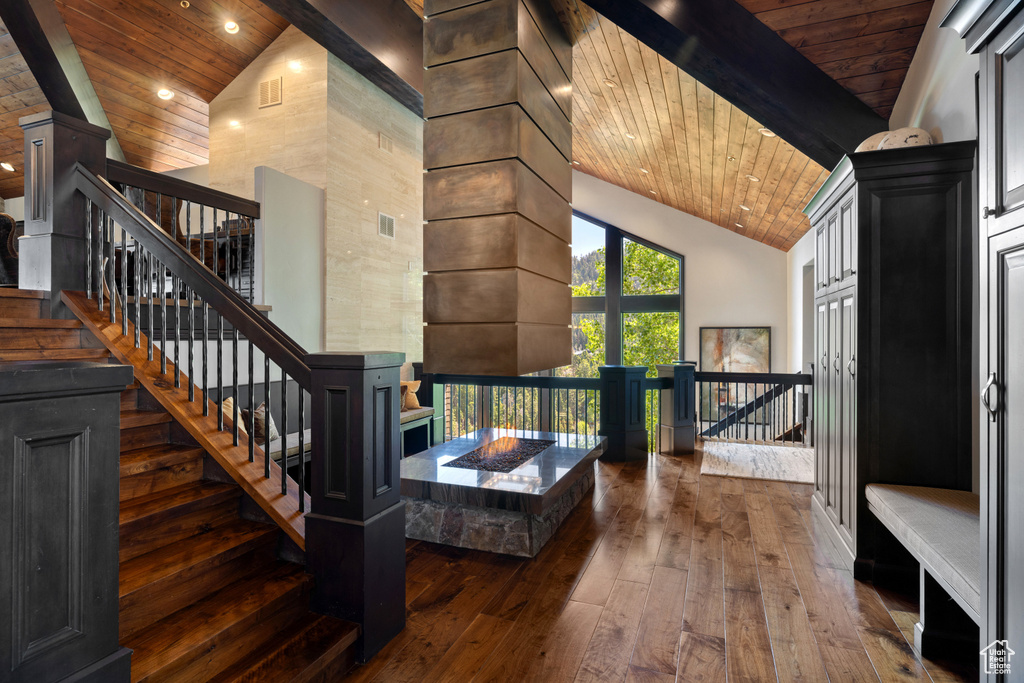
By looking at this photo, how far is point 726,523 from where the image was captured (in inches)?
134

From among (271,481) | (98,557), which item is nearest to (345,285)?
(271,481)

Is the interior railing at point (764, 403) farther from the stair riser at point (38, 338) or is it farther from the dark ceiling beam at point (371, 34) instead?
the stair riser at point (38, 338)

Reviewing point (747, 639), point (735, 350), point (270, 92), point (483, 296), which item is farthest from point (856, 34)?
point (735, 350)

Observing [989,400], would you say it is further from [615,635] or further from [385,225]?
[385,225]

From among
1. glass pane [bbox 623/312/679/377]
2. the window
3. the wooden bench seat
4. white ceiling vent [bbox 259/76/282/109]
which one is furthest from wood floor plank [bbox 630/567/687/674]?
glass pane [bbox 623/312/679/377]

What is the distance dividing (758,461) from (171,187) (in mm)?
5385

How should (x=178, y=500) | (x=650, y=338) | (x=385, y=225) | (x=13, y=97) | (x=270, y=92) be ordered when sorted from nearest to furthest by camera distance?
(x=178, y=500) < (x=13, y=97) < (x=270, y=92) < (x=385, y=225) < (x=650, y=338)

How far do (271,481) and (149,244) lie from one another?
1.27m

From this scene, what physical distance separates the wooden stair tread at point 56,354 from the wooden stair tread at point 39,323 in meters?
0.13

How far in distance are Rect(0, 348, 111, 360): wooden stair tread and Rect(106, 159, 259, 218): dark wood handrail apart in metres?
1.20

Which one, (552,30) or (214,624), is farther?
(552,30)

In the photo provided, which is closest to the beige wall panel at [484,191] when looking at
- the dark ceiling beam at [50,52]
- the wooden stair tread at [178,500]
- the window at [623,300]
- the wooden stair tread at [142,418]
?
the wooden stair tread at [142,418]

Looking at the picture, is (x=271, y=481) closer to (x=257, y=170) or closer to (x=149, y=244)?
(x=149, y=244)

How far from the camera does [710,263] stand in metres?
9.27
